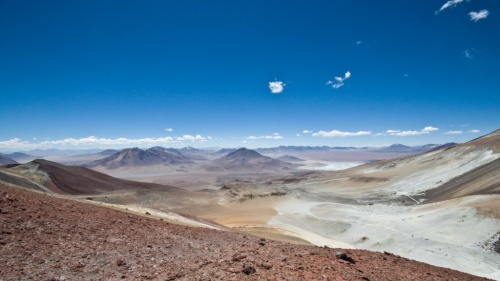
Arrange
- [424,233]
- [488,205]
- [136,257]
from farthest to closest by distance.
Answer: [488,205]
[424,233]
[136,257]

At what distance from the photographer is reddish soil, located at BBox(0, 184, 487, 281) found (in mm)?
7234

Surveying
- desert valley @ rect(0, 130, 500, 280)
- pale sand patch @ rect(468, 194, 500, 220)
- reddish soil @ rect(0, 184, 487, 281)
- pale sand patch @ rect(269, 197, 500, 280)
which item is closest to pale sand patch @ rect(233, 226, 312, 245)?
desert valley @ rect(0, 130, 500, 280)

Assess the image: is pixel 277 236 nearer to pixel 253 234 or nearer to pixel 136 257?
pixel 253 234

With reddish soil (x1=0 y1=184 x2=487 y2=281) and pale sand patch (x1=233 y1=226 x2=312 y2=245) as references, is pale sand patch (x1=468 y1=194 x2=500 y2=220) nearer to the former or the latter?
pale sand patch (x1=233 y1=226 x2=312 y2=245)

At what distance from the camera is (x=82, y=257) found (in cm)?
837

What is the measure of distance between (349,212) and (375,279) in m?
43.8

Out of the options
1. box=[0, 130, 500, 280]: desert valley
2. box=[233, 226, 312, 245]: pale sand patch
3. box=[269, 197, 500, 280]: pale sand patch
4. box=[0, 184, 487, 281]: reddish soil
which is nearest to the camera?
box=[0, 184, 487, 281]: reddish soil

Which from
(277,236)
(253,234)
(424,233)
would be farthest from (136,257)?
(424,233)

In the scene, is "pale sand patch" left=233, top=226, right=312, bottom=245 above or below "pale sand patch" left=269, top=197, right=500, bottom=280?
above

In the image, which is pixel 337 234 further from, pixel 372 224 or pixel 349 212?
pixel 349 212

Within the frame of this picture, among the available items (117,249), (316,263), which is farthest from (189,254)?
(316,263)

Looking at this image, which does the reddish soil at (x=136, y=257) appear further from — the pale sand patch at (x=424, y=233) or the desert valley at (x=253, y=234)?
the pale sand patch at (x=424, y=233)

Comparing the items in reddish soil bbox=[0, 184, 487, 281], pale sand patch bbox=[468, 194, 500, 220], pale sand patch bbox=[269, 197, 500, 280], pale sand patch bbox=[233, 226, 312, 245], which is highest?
reddish soil bbox=[0, 184, 487, 281]

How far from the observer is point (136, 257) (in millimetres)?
8820
